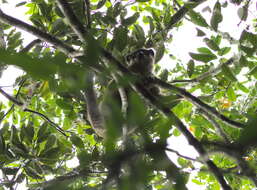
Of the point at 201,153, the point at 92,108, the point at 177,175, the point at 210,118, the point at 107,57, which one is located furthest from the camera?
the point at 92,108

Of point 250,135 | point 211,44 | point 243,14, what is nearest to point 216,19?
point 211,44

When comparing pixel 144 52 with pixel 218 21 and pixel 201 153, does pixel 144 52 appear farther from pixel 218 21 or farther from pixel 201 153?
pixel 201 153

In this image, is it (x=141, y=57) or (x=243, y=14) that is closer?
(x=243, y=14)

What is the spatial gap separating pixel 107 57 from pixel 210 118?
71 centimetres

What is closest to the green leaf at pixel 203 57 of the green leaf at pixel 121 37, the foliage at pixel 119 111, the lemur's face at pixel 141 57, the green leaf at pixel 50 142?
the foliage at pixel 119 111

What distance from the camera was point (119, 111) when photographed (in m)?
0.41

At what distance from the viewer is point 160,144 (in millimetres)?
462

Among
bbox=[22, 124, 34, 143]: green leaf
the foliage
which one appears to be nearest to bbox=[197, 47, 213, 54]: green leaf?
the foliage

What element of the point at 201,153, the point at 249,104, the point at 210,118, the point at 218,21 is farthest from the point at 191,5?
the point at 249,104

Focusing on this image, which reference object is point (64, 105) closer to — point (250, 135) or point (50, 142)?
point (50, 142)

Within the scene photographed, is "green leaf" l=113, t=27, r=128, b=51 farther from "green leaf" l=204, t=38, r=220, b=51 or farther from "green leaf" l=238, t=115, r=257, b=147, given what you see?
"green leaf" l=238, t=115, r=257, b=147

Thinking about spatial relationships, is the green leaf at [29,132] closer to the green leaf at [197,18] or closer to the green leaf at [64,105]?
the green leaf at [64,105]

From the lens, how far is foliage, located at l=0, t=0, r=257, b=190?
1.43ft

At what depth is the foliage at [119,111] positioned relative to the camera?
44 cm
